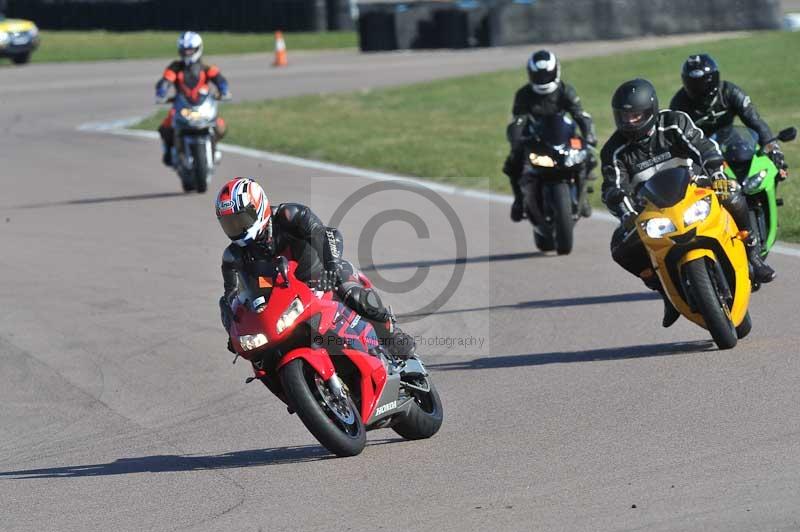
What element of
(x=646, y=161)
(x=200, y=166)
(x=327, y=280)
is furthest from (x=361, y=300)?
(x=200, y=166)

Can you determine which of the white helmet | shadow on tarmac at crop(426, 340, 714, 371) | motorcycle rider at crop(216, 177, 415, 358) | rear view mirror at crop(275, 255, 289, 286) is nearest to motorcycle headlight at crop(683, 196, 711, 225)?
shadow on tarmac at crop(426, 340, 714, 371)

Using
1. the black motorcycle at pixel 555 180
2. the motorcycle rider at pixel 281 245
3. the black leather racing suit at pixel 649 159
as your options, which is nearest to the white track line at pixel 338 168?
the black motorcycle at pixel 555 180

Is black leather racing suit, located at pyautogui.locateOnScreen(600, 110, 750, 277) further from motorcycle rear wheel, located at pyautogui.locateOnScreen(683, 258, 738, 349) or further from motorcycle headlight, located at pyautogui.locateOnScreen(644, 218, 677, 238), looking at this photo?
motorcycle rear wheel, located at pyautogui.locateOnScreen(683, 258, 738, 349)

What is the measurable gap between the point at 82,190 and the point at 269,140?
14.3ft

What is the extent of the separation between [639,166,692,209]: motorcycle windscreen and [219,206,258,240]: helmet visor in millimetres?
2723

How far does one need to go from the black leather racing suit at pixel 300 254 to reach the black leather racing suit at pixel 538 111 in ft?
19.5

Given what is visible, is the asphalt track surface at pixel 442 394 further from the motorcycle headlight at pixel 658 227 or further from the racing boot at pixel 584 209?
the motorcycle headlight at pixel 658 227

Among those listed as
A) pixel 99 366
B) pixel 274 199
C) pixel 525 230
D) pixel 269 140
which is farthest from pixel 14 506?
pixel 269 140

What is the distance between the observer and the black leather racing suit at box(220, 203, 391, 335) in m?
6.96

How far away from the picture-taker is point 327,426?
6.62m

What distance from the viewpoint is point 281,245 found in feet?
23.3

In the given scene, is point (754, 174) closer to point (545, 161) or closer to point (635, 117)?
point (635, 117)

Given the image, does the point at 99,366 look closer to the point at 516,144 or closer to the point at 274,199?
the point at 516,144

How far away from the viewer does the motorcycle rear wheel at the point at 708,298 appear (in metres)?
8.31
